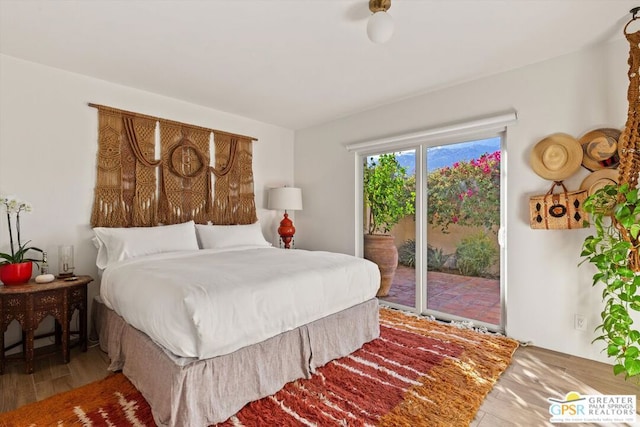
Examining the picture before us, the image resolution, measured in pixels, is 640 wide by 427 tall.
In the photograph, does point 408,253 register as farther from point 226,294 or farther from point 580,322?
point 226,294

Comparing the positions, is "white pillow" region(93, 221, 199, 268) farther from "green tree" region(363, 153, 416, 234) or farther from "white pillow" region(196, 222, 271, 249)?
"green tree" region(363, 153, 416, 234)

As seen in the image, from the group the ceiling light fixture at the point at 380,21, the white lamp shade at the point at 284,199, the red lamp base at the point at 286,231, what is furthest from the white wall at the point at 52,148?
the ceiling light fixture at the point at 380,21

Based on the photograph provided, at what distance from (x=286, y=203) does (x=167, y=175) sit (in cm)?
148

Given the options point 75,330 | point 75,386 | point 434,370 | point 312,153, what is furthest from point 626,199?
point 75,330

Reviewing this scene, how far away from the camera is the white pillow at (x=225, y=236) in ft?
10.8

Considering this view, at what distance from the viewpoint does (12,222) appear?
8.20 ft

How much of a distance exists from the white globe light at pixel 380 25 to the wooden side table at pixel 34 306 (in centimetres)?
279

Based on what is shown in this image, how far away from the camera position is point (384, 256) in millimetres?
3770

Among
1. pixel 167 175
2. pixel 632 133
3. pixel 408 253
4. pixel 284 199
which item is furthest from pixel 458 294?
pixel 167 175

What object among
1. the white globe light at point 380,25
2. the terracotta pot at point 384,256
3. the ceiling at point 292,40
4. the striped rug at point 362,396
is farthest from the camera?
the terracotta pot at point 384,256

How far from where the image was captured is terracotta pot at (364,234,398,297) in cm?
370

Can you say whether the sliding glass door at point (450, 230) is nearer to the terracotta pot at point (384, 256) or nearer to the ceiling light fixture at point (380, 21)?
the terracotta pot at point (384, 256)

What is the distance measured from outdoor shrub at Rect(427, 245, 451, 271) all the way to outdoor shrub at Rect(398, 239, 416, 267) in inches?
6.5

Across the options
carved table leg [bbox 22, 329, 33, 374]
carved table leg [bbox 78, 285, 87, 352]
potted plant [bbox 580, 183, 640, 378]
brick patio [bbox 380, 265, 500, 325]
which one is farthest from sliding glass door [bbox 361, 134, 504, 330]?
carved table leg [bbox 22, 329, 33, 374]
